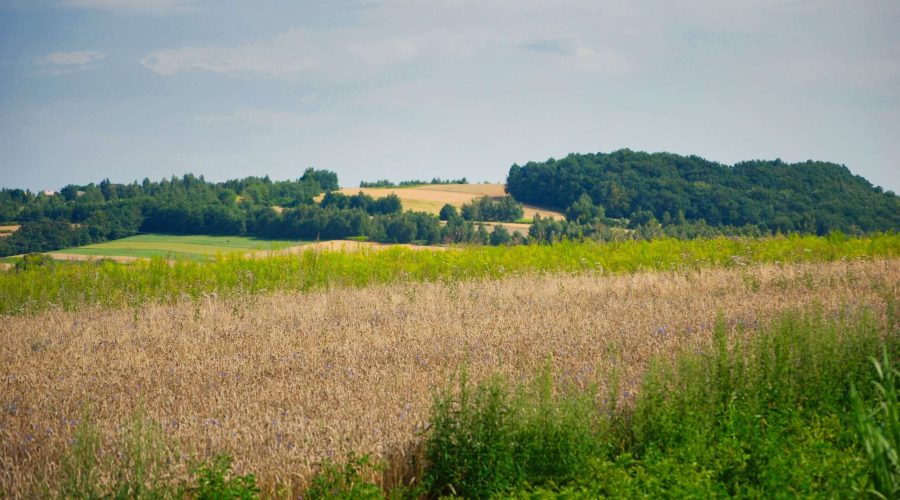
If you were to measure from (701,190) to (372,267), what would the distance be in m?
55.1

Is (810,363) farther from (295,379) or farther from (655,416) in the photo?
(295,379)

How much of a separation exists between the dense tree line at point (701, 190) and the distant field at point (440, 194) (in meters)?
3.35

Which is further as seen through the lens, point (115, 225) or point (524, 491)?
point (115, 225)

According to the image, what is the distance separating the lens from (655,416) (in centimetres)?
600

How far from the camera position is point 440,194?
7575 cm

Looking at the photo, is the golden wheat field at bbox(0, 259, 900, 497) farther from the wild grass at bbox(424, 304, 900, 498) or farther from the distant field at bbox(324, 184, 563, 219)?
the distant field at bbox(324, 184, 563, 219)

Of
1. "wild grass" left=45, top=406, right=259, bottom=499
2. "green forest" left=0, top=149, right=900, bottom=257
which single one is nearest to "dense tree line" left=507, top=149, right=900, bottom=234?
"green forest" left=0, top=149, right=900, bottom=257

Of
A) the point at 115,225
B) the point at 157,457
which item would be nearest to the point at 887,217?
the point at 115,225

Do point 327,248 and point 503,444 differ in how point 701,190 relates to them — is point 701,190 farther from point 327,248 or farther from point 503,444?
point 503,444

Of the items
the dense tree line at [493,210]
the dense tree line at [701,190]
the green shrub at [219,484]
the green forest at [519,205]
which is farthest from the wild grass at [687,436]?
the dense tree line at [493,210]

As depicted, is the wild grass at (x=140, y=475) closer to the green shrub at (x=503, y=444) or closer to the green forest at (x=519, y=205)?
the green shrub at (x=503, y=444)

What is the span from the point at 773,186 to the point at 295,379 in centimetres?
6546

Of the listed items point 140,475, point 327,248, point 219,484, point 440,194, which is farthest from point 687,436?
point 440,194

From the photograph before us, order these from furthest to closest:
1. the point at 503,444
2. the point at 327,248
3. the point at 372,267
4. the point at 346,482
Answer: the point at 327,248
the point at 372,267
the point at 503,444
the point at 346,482
